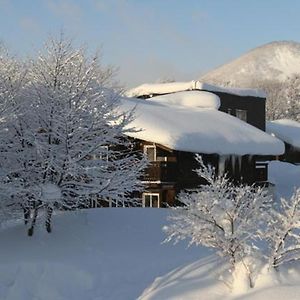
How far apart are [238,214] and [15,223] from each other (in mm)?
8879

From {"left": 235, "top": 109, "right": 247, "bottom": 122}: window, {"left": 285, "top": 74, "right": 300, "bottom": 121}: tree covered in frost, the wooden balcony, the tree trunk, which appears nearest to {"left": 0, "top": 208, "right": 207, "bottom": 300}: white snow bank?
the tree trunk

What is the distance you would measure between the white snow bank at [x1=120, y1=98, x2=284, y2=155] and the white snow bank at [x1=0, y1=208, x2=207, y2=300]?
6.80 m

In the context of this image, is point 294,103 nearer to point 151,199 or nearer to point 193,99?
point 193,99

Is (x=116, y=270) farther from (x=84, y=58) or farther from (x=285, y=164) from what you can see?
(x=285, y=164)

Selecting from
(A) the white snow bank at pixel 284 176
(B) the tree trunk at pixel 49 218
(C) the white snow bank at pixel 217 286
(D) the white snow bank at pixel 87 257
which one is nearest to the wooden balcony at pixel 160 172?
(D) the white snow bank at pixel 87 257

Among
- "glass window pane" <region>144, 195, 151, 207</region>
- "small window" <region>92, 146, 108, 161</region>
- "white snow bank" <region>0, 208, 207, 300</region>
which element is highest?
"small window" <region>92, 146, 108, 161</region>

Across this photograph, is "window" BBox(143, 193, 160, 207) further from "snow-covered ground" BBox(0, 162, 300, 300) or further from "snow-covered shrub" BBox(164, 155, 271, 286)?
"snow-covered shrub" BBox(164, 155, 271, 286)

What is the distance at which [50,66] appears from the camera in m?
17.1

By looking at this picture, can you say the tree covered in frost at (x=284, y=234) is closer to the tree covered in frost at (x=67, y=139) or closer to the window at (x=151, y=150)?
the tree covered in frost at (x=67, y=139)

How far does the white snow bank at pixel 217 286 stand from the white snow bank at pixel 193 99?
23.6 m

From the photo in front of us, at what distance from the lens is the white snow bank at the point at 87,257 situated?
1339cm

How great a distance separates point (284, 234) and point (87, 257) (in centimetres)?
593

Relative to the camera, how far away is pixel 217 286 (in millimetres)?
11398

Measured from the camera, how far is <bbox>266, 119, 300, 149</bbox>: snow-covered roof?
4447 cm
